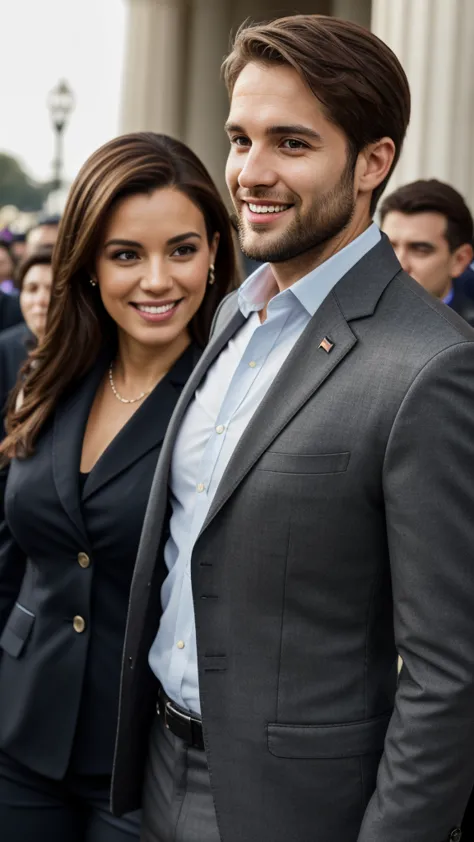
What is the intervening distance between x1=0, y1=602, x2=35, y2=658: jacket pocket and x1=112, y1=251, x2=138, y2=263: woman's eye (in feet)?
2.85

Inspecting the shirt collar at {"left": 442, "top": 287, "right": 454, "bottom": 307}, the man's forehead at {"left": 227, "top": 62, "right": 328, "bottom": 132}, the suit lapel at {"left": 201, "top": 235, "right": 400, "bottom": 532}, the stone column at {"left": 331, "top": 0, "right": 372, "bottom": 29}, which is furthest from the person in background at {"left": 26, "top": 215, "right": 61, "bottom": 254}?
the stone column at {"left": 331, "top": 0, "right": 372, "bottom": 29}

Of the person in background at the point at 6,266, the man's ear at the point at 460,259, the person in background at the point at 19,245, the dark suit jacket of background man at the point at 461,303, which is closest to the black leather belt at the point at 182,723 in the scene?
the dark suit jacket of background man at the point at 461,303

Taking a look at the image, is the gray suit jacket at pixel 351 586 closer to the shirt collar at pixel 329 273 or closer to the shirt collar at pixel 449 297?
the shirt collar at pixel 329 273

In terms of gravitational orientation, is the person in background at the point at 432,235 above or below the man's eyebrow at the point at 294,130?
below

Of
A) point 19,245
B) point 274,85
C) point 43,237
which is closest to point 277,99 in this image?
point 274,85

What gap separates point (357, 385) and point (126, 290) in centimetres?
103

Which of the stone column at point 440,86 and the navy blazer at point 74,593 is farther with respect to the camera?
the stone column at point 440,86

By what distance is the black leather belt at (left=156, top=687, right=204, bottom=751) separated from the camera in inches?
76.4

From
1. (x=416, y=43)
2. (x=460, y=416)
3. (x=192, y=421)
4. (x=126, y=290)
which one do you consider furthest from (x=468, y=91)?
(x=460, y=416)

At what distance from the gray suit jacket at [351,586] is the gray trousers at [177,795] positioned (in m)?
0.11

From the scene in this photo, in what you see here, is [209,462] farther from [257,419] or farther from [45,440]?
[45,440]

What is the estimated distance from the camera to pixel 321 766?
1.76 metres

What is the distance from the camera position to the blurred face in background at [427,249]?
4469 mm

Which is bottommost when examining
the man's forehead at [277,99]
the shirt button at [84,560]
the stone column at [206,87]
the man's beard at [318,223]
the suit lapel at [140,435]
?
the stone column at [206,87]
